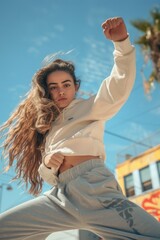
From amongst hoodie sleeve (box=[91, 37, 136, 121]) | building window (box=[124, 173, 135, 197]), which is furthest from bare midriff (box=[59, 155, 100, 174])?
building window (box=[124, 173, 135, 197])

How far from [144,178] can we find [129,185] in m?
1.38

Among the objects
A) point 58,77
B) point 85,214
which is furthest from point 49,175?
point 58,77

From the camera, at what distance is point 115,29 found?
83.9 inches

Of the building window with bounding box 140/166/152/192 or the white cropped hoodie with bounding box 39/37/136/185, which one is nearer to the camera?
the white cropped hoodie with bounding box 39/37/136/185

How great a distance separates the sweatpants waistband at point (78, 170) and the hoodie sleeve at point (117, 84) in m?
0.39

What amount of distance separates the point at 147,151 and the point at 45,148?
16610mm

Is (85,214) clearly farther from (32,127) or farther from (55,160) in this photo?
(32,127)

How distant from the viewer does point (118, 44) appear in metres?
2.13

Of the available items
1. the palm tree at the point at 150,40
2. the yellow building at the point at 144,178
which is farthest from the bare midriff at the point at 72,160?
the yellow building at the point at 144,178

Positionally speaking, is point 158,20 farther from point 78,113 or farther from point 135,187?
point 135,187

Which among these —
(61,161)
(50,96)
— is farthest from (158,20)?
(61,161)

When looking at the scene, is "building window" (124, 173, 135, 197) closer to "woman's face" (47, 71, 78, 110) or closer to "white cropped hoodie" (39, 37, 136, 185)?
"woman's face" (47, 71, 78, 110)

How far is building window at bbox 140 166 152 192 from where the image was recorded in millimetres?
17455

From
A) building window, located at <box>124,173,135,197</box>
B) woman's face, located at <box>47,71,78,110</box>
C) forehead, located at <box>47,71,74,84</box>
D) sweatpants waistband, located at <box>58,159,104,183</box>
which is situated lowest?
sweatpants waistband, located at <box>58,159,104,183</box>
